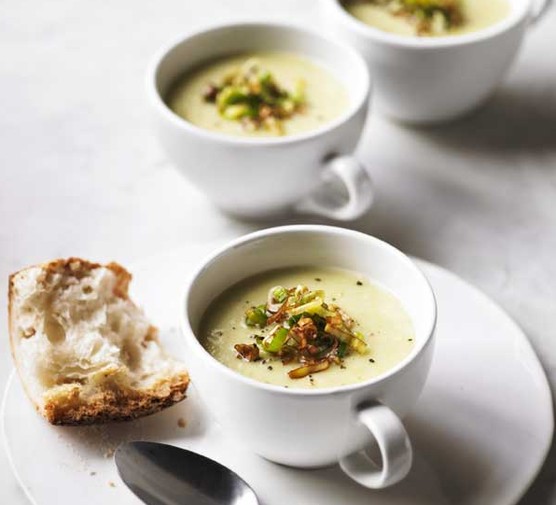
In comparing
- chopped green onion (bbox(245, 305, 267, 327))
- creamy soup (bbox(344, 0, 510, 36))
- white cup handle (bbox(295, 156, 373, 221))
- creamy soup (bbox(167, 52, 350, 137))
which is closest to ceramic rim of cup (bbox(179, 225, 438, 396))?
chopped green onion (bbox(245, 305, 267, 327))

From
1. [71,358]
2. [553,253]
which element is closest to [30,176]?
[71,358]

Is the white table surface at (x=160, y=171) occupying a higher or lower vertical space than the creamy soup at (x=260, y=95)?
lower

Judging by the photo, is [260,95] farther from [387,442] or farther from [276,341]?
[387,442]

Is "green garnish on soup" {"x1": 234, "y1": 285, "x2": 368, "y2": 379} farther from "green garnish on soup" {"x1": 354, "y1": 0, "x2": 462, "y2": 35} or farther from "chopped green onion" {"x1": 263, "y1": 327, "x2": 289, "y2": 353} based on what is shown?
"green garnish on soup" {"x1": 354, "y1": 0, "x2": 462, "y2": 35}

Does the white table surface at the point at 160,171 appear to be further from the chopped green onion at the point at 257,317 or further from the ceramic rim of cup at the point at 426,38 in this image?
the chopped green onion at the point at 257,317

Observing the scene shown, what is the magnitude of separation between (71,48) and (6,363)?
1299 mm

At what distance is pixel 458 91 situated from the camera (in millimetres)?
2738

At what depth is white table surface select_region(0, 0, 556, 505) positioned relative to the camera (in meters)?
2.46

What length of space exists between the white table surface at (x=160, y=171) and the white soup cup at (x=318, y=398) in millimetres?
440

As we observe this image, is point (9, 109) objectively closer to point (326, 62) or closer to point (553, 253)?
point (326, 62)

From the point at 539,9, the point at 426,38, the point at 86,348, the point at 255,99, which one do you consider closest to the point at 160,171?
the point at 255,99

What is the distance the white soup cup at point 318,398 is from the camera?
63.3 inches

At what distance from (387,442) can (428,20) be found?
1.56 metres

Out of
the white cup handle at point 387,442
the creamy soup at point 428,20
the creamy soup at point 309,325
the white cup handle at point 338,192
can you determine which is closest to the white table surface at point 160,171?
the white cup handle at point 338,192
